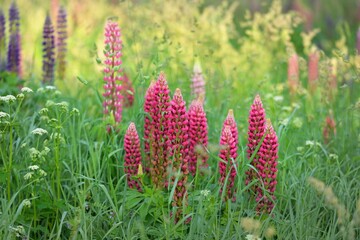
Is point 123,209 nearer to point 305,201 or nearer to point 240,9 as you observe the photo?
point 305,201

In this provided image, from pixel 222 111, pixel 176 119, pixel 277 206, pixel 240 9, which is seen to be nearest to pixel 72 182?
pixel 176 119

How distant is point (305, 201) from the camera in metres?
3.44

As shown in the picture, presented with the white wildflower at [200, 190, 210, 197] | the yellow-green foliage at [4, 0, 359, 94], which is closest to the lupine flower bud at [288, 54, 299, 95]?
the yellow-green foliage at [4, 0, 359, 94]

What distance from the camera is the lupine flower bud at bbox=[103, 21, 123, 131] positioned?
402 cm

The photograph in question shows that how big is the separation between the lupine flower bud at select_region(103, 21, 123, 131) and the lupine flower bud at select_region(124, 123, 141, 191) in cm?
47

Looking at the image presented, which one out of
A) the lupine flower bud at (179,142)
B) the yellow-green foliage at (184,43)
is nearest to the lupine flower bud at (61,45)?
the yellow-green foliage at (184,43)

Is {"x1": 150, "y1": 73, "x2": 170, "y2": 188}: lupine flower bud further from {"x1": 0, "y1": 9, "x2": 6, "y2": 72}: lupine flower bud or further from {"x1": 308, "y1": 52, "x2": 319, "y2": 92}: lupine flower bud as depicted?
{"x1": 308, "y1": 52, "x2": 319, "y2": 92}: lupine flower bud

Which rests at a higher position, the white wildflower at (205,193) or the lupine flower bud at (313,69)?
the lupine flower bud at (313,69)

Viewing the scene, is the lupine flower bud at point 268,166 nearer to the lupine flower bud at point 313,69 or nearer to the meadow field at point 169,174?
the meadow field at point 169,174

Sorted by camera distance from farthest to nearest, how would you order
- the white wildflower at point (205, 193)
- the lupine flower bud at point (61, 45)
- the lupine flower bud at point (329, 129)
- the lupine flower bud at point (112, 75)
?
1. the lupine flower bud at point (61, 45)
2. the lupine flower bud at point (329, 129)
3. the lupine flower bud at point (112, 75)
4. the white wildflower at point (205, 193)

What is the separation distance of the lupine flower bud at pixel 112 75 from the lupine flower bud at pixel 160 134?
1.73ft

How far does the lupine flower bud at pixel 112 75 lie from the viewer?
402 centimetres

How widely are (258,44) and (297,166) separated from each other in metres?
3.38

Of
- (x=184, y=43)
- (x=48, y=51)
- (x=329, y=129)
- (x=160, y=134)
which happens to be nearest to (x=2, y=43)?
(x=48, y=51)
